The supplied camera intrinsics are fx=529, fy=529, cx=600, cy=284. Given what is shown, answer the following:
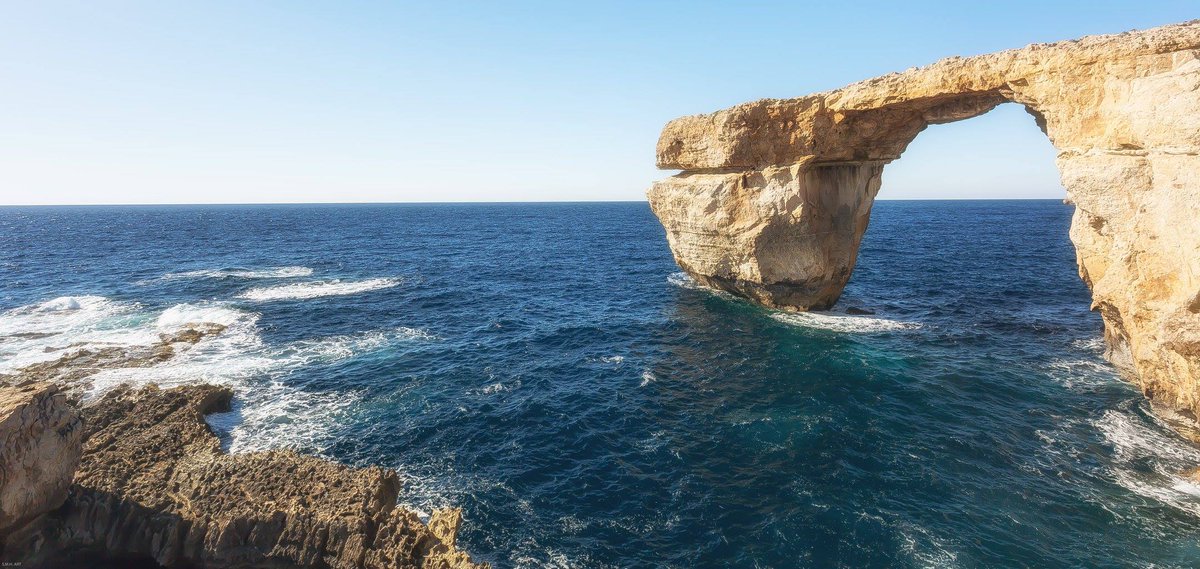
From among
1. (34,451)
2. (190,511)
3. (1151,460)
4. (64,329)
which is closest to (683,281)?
(1151,460)

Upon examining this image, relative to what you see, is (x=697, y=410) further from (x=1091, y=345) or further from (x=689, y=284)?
(x=689, y=284)

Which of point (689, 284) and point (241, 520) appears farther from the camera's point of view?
point (689, 284)

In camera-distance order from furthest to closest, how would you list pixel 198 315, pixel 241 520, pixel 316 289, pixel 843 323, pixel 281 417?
pixel 316 289 → pixel 198 315 → pixel 843 323 → pixel 281 417 → pixel 241 520

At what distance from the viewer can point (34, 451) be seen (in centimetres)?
1341

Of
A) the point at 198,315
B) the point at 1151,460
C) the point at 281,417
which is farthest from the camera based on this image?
the point at 198,315

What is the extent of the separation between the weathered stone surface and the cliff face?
1234 inches

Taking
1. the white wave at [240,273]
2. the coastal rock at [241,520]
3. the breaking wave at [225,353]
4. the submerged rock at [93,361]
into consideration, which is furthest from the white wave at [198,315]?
the coastal rock at [241,520]

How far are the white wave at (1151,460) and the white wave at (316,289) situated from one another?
45418 millimetres

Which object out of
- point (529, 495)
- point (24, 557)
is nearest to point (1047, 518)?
point (529, 495)

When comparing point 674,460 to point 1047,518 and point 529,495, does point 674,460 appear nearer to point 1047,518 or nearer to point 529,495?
point 529,495

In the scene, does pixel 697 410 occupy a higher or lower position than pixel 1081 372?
lower

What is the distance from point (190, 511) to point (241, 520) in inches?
75.4

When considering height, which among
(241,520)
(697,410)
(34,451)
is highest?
(34,451)

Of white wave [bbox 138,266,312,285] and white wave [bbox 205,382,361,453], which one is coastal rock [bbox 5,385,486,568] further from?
white wave [bbox 138,266,312,285]
